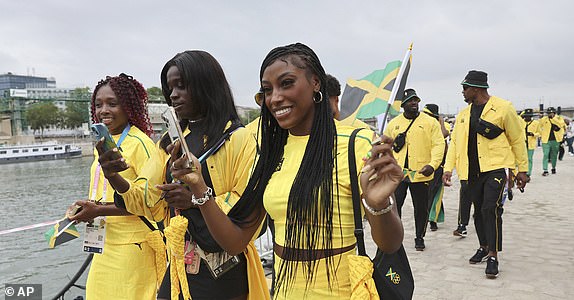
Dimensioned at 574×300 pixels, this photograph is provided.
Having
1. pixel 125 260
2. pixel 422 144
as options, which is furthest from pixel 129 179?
pixel 422 144

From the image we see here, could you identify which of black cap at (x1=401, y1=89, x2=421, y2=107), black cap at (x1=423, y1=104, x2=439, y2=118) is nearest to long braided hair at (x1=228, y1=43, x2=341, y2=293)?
black cap at (x1=401, y1=89, x2=421, y2=107)

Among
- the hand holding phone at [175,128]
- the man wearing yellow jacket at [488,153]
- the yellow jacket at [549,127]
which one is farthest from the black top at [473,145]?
the yellow jacket at [549,127]

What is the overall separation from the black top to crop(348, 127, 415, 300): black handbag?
3.97 m

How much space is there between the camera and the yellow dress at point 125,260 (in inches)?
106

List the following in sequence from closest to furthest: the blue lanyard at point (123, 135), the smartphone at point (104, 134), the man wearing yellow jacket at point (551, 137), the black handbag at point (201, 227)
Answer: the smartphone at point (104, 134), the black handbag at point (201, 227), the blue lanyard at point (123, 135), the man wearing yellow jacket at point (551, 137)

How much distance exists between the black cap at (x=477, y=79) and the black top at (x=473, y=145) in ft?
0.84

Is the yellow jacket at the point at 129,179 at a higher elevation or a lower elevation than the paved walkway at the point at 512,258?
higher

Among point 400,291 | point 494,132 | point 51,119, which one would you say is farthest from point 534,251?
point 51,119

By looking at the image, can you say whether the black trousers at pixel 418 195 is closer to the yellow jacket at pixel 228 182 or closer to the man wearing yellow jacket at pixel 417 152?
the man wearing yellow jacket at pixel 417 152

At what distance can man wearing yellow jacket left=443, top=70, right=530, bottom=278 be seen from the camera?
194 inches

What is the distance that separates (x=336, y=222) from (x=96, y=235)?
1.77m

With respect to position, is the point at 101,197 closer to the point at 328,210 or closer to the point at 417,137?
the point at 328,210

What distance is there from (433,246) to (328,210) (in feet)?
16.3

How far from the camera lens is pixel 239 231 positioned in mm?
2041
